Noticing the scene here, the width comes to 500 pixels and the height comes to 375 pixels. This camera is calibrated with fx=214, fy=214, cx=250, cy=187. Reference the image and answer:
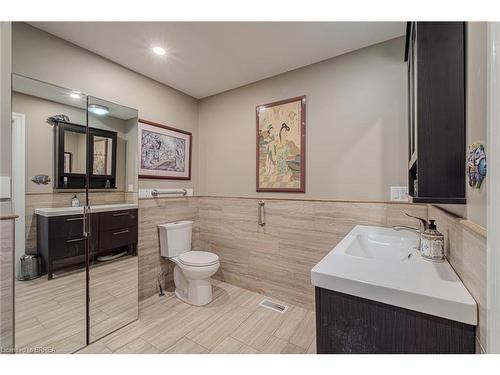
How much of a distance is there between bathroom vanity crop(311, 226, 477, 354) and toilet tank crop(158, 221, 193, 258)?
6.01 ft

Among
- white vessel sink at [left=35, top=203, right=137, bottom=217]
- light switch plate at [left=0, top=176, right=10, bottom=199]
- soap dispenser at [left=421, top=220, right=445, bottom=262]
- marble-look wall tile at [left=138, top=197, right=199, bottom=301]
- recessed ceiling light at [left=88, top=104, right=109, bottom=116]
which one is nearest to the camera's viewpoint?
soap dispenser at [left=421, top=220, right=445, bottom=262]

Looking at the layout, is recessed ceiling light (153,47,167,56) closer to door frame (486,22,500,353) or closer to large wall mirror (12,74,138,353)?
large wall mirror (12,74,138,353)

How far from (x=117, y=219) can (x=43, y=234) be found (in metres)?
0.50

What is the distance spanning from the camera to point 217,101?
271cm

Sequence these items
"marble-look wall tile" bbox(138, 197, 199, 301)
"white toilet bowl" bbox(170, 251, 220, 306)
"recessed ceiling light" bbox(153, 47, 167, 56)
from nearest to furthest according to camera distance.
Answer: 1. "recessed ceiling light" bbox(153, 47, 167, 56)
2. "white toilet bowl" bbox(170, 251, 220, 306)
3. "marble-look wall tile" bbox(138, 197, 199, 301)

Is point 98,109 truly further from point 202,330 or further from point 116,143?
point 202,330

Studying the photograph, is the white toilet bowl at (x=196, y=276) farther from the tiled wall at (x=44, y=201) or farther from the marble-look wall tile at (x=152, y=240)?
the tiled wall at (x=44, y=201)

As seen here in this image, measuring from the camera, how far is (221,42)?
1.74m

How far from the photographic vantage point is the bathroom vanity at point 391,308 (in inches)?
25.4

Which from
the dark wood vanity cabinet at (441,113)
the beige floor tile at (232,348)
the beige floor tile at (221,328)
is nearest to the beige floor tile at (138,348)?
the beige floor tile at (221,328)

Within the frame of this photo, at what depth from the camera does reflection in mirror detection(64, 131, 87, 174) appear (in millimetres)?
1569

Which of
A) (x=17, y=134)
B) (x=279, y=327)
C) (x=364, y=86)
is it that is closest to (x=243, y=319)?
(x=279, y=327)

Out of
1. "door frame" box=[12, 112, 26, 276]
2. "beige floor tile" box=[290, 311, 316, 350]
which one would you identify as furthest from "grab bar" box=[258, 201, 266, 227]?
"door frame" box=[12, 112, 26, 276]

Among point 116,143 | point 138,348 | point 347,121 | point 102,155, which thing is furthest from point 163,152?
point 347,121
